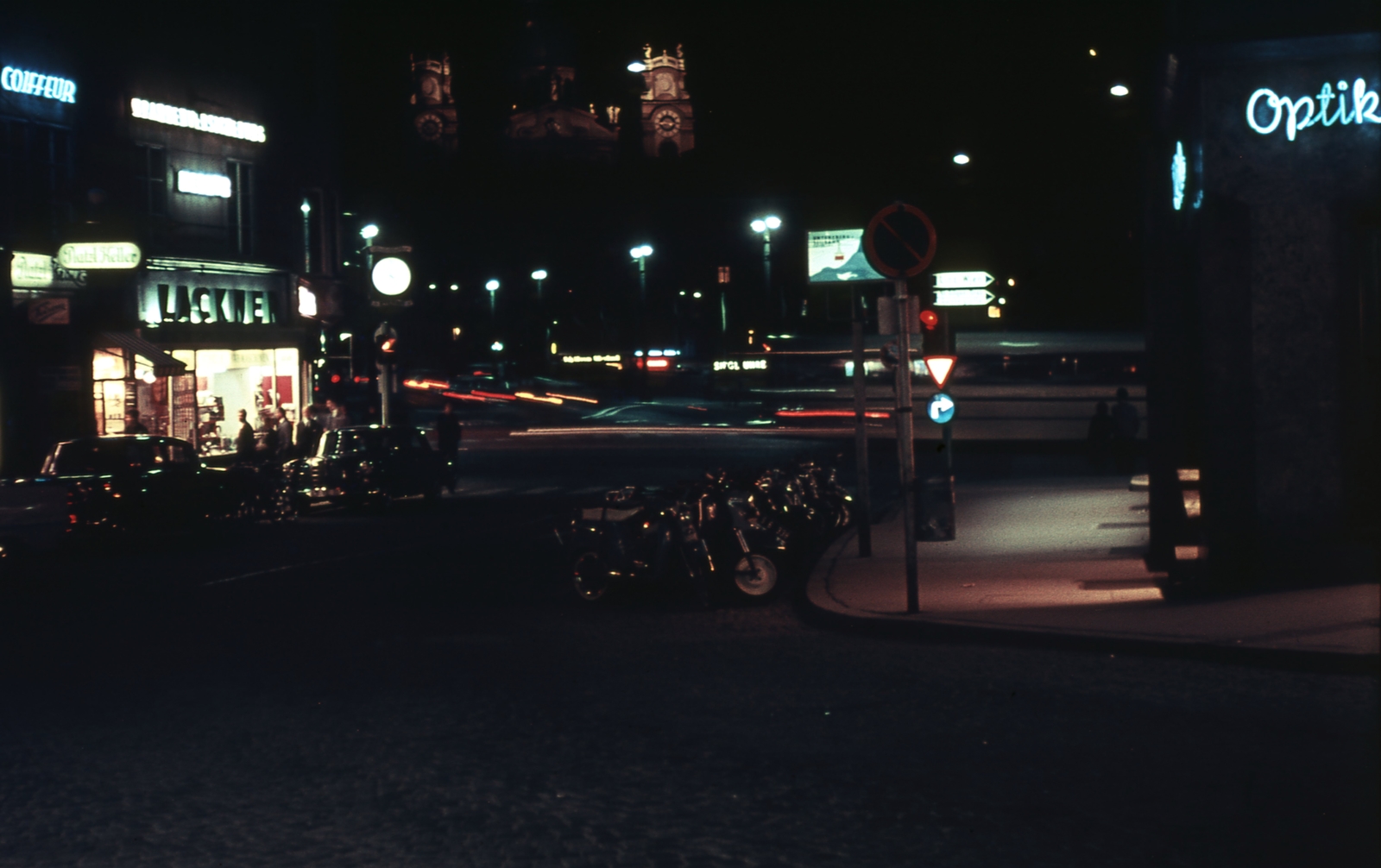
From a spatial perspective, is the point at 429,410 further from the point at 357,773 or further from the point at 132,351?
the point at 357,773

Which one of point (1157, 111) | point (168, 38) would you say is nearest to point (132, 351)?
point (168, 38)

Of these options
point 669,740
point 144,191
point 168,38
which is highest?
point 168,38

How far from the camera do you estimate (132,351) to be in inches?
1227

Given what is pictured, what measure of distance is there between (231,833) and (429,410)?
57.1 metres

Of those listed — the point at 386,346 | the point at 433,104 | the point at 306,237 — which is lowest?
the point at 386,346

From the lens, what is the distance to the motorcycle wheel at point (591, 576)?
12.8 meters

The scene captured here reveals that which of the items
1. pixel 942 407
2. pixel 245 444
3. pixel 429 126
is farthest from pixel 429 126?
pixel 942 407

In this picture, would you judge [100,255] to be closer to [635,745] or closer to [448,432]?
[448,432]

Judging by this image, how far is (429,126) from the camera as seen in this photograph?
552 ft

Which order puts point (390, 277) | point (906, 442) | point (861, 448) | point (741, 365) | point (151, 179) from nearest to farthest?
point (906, 442) → point (861, 448) → point (151, 179) → point (390, 277) → point (741, 365)

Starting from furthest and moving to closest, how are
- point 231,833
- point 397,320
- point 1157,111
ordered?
point 397,320, point 1157,111, point 231,833

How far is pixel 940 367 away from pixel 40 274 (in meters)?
19.1

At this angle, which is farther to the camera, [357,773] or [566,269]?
[566,269]

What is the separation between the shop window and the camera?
3228 cm
